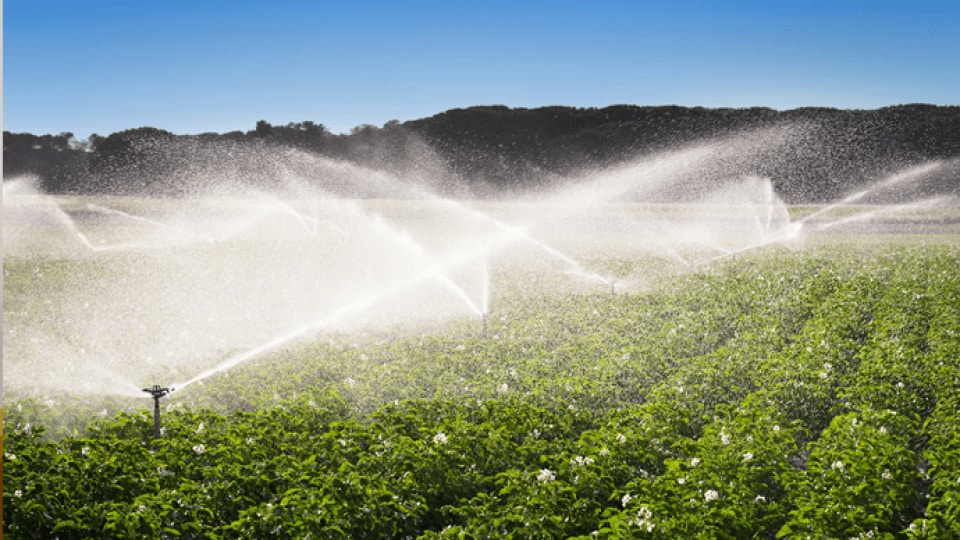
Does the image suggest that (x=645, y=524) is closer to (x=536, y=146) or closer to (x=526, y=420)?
(x=526, y=420)

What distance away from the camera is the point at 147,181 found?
246 ft

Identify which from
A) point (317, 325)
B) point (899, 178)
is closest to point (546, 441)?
point (317, 325)

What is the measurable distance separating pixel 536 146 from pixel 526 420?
10699 cm

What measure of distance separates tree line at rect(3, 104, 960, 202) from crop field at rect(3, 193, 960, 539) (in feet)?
184

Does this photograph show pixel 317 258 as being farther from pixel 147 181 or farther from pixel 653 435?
pixel 147 181

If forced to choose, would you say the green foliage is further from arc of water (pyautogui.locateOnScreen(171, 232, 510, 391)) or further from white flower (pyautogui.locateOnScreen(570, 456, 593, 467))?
arc of water (pyautogui.locateOnScreen(171, 232, 510, 391))

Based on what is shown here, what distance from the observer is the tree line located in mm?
73562

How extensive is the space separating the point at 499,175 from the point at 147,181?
1926 inches

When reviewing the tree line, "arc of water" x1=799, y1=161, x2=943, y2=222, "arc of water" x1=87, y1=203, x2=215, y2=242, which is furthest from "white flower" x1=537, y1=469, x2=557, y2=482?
"arc of water" x1=799, y1=161, x2=943, y2=222

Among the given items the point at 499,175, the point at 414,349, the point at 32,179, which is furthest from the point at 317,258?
the point at 499,175

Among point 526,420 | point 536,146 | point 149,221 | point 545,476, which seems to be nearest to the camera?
point 545,476

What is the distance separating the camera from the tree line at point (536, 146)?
73.6 meters

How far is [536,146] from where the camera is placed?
11375 centimetres

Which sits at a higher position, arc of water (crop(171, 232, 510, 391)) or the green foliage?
the green foliage
